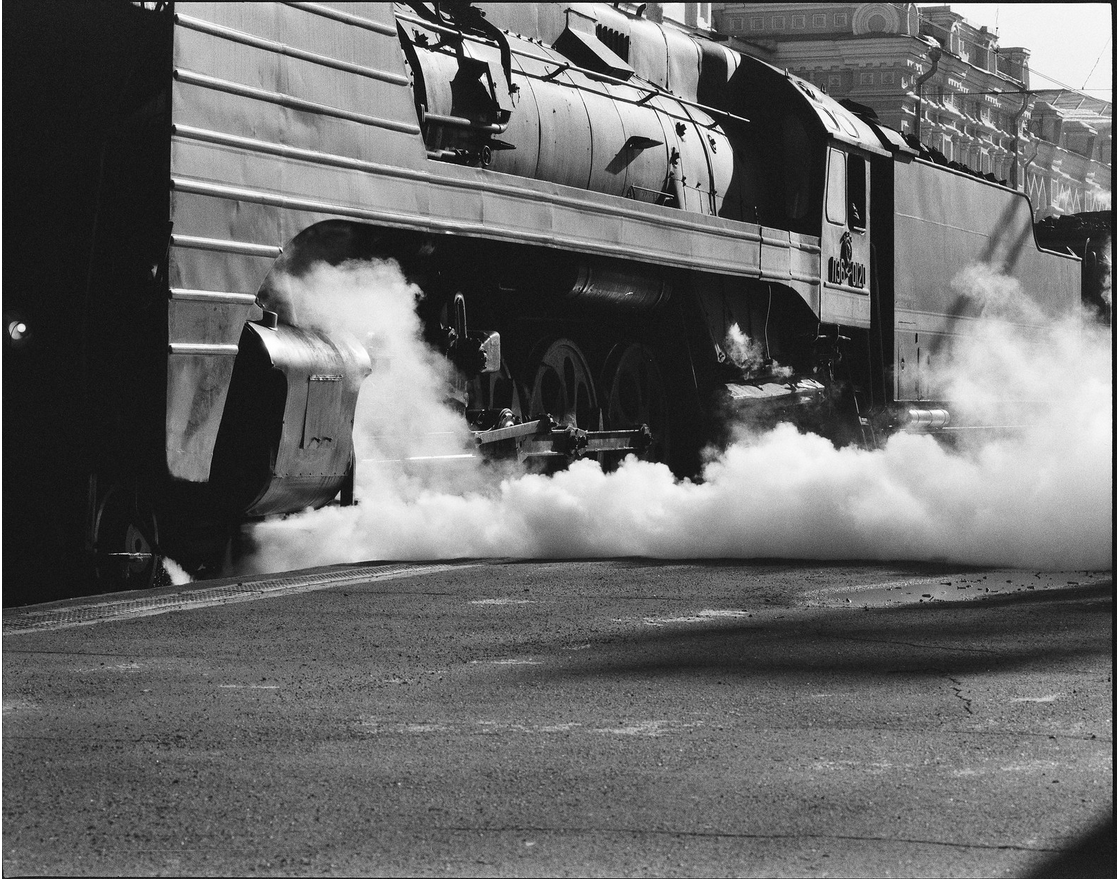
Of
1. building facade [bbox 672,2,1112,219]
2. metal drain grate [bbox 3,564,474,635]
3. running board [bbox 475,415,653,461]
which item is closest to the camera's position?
metal drain grate [bbox 3,564,474,635]

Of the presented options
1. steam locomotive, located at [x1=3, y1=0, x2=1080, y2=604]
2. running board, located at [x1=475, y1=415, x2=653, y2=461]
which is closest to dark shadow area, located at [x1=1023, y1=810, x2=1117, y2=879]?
steam locomotive, located at [x1=3, y1=0, x2=1080, y2=604]

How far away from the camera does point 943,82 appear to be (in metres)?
17.0

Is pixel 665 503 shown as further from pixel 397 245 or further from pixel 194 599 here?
pixel 194 599

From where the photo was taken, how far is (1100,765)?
357 centimetres

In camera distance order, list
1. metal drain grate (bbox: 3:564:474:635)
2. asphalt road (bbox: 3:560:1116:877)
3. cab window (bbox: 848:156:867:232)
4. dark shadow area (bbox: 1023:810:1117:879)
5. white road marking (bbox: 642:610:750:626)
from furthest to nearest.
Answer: cab window (bbox: 848:156:867:232) < white road marking (bbox: 642:610:750:626) < metal drain grate (bbox: 3:564:474:635) < asphalt road (bbox: 3:560:1116:877) < dark shadow area (bbox: 1023:810:1117:879)

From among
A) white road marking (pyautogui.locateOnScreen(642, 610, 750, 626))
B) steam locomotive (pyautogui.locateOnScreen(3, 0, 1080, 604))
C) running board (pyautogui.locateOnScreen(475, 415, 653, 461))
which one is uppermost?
steam locomotive (pyautogui.locateOnScreen(3, 0, 1080, 604))

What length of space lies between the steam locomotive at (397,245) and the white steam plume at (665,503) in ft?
1.00

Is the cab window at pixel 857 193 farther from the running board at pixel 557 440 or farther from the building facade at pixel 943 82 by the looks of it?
the running board at pixel 557 440

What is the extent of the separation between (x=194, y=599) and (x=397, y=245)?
230 centimetres

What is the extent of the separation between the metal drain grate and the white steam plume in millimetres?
540

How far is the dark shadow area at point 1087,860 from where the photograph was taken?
9.15 ft

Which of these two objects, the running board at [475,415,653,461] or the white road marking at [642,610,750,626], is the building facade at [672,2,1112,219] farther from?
the white road marking at [642,610,750,626]

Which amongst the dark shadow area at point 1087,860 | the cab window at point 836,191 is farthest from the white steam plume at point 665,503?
the dark shadow area at point 1087,860

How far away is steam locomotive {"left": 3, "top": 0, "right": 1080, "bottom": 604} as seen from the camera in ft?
20.5
